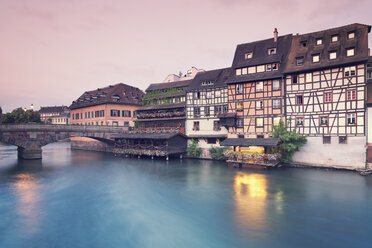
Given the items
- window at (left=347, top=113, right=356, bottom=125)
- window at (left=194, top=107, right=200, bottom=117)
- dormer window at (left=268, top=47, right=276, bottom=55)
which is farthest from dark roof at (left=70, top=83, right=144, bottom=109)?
window at (left=347, top=113, right=356, bottom=125)

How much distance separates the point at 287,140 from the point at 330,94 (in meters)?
8.20

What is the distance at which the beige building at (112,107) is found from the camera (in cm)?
5825

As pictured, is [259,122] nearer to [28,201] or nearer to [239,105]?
[239,105]

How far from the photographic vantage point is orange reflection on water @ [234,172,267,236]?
1520 centimetres

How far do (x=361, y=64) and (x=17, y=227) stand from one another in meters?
38.4

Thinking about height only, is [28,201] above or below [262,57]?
below

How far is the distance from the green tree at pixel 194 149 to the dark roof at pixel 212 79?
10155mm

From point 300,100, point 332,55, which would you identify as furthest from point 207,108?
point 332,55

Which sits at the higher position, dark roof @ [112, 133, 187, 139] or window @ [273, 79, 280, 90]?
window @ [273, 79, 280, 90]

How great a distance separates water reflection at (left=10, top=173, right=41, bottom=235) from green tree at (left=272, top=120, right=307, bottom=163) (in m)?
29.0

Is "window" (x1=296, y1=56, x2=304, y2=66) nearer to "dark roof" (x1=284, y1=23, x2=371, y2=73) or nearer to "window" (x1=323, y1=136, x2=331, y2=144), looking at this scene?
"dark roof" (x1=284, y1=23, x2=371, y2=73)

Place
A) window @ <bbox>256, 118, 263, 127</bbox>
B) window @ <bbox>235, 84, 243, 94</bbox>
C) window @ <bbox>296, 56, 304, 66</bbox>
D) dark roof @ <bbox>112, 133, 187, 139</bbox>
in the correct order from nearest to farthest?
window @ <bbox>296, 56, 304, 66</bbox> → window @ <bbox>256, 118, 263, 127</bbox> → window @ <bbox>235, 84, 243, 94</bbox> → dark roof @ <bbox>112, 133, 187, 139</bbox>

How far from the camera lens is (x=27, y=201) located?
20.2 meters

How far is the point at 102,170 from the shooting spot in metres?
33.7
